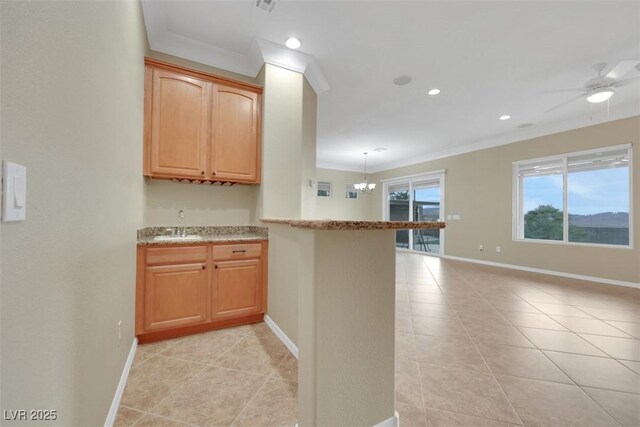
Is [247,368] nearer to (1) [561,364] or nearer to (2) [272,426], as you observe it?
(2) [272,426]

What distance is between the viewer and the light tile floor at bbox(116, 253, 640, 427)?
4.55 feet

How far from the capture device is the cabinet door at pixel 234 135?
8.40 feet

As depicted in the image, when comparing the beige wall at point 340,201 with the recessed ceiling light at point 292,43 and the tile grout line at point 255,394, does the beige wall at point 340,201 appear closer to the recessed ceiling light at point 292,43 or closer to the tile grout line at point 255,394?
the recessed ceiling light at point 292,43

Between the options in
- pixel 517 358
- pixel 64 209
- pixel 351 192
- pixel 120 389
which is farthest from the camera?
pixel 351 192

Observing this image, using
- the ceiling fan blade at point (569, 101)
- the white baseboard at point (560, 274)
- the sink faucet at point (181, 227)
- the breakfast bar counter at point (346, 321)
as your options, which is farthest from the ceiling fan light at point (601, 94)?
the sink faucet at point (181, 227)

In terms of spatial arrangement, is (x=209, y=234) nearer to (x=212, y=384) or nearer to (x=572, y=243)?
(x=212, y=384)

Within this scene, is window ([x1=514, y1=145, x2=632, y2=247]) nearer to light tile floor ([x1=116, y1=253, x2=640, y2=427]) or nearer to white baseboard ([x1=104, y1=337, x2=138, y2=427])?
light tile floor ([x1=116, y1=253, x2=640, y2=427])

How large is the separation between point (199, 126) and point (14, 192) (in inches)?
86.4

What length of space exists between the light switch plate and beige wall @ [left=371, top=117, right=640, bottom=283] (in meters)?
6.68

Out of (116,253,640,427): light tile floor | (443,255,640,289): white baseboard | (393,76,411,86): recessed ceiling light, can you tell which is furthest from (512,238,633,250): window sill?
(393,76,411,86): recessed ceiling light

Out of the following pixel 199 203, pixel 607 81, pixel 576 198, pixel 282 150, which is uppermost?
pixel 607 81

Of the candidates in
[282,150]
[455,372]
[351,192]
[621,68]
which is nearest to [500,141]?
[621,68]

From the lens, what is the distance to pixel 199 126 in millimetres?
2482

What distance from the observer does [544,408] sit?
56.7 inches
